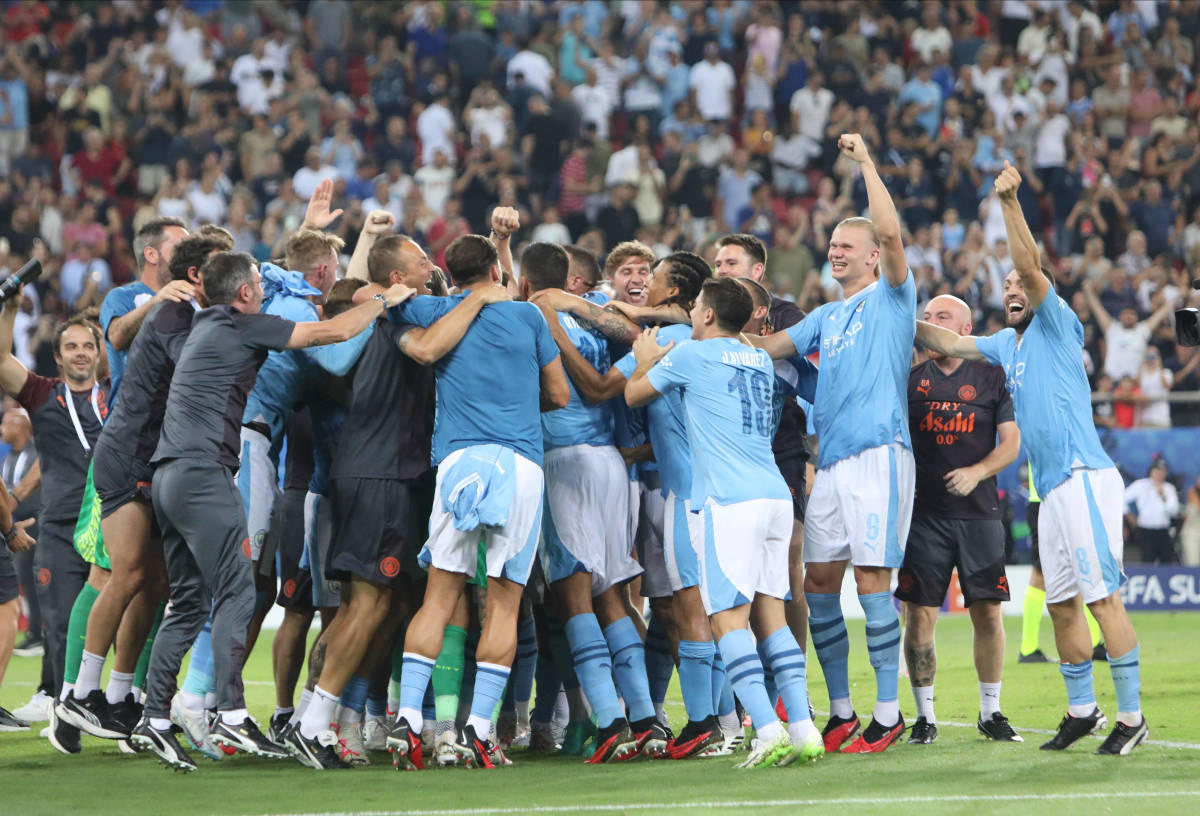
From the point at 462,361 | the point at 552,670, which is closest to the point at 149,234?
the point at 462,361

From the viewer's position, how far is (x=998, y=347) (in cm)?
846

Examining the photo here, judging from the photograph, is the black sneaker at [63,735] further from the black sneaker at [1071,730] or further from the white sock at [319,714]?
the black sneaker at [1071,730]

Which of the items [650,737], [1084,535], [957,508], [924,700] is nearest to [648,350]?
[650,737]

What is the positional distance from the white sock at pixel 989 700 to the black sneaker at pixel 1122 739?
82cm

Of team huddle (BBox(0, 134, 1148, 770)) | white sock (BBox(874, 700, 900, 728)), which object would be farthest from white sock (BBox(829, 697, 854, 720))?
white sock (BBox(874, 700, 900, 728))

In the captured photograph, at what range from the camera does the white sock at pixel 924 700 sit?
332 inches

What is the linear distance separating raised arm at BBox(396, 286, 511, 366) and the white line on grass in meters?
2.41

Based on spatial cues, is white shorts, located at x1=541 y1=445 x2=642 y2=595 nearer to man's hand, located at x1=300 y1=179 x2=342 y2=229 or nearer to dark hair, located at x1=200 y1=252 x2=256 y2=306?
dark hair, located at x1=200 y1=252 x2=256 y2=306

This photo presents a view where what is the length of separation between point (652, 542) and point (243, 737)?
2.48 m

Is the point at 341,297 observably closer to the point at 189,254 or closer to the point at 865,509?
the point at 189,254

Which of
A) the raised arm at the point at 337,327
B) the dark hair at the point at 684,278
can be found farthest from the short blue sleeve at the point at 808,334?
the raised arm at the point at 337,327

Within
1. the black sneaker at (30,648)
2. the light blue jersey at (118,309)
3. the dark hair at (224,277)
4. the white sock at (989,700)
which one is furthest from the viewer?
the black sneaker at (30,648)

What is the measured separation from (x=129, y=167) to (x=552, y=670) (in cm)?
1545

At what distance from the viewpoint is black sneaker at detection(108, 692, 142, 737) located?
329 inches
